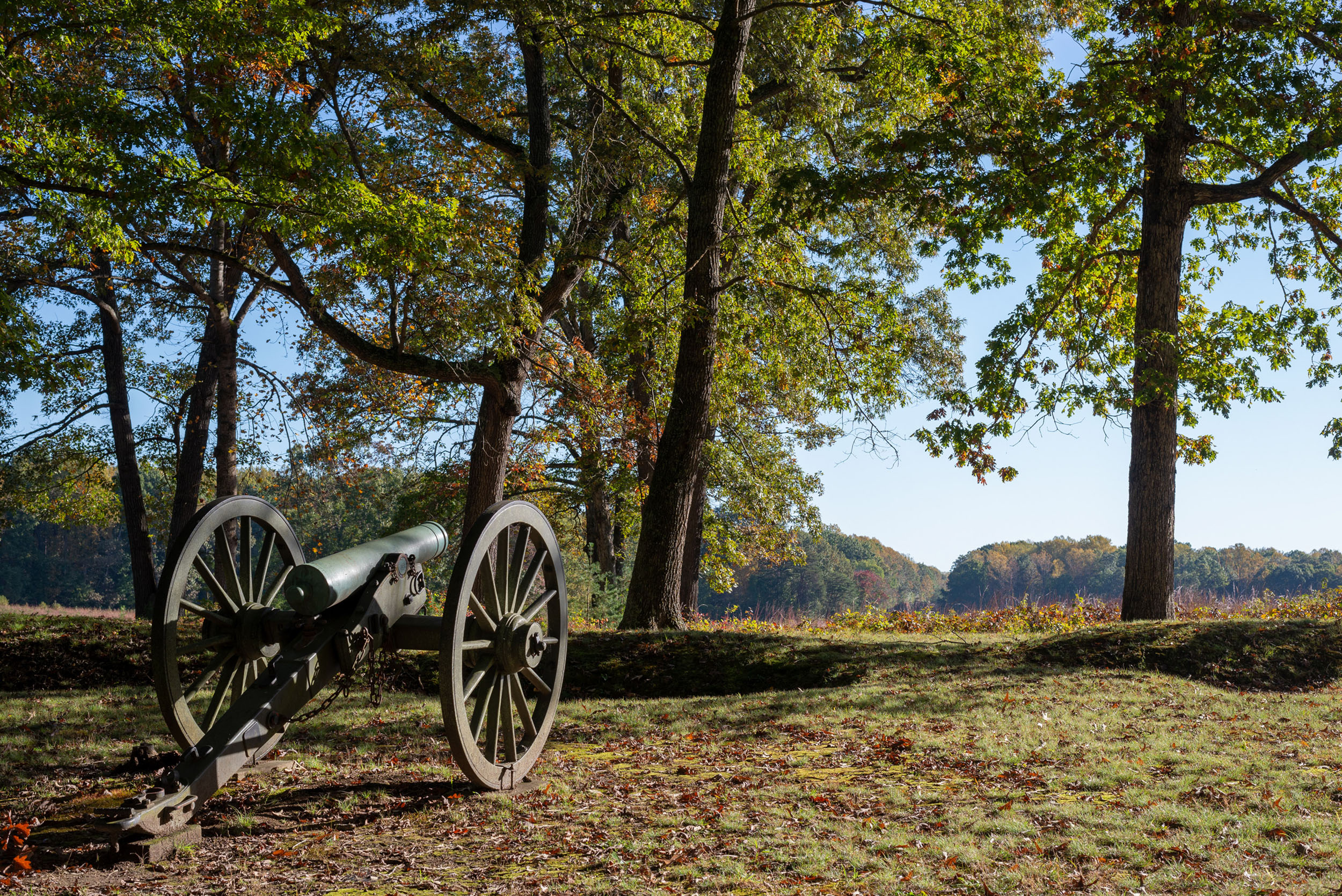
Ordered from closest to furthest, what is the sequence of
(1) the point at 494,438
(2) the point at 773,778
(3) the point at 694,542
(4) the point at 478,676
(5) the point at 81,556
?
(4) the point at 478,676 → (2) the point at 773,778 → (1) the point at 494,438 → (3) the point at 694,542 → (5) the point at 81,556

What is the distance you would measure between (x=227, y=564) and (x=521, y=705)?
1.89m

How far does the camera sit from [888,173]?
1145 centimetres

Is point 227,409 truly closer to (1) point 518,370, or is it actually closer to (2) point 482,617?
(1) point 518,370

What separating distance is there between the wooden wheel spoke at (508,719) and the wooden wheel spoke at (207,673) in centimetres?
154

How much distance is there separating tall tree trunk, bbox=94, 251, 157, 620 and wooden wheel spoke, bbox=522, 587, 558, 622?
12.4 m

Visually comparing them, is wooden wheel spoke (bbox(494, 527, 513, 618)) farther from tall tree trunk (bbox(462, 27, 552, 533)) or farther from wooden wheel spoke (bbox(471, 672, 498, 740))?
tall tree trunk (bbox(462, 27, 552, 533))

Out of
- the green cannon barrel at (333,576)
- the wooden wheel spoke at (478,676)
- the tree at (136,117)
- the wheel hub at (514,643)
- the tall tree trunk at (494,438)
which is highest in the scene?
the tree at (136,117)

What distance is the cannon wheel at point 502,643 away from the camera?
4465 millimetres

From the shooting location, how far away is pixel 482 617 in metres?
4.91

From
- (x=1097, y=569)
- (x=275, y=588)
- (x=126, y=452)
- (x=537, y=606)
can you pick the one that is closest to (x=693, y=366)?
(x=537, y=606)

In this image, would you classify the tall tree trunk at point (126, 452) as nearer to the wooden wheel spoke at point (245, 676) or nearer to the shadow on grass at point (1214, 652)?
the wooden wheel spoke at point (245, 676)

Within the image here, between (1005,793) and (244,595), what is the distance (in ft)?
15.1

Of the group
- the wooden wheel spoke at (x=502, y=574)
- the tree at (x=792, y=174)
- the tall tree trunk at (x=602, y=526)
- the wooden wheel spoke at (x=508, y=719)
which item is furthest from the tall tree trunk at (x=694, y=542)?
the wooden wheel spoke at (x=502, y=574)

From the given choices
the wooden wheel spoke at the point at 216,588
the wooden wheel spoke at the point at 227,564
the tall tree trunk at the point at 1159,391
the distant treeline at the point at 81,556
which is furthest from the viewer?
the distant treeline at the point at 81,556
